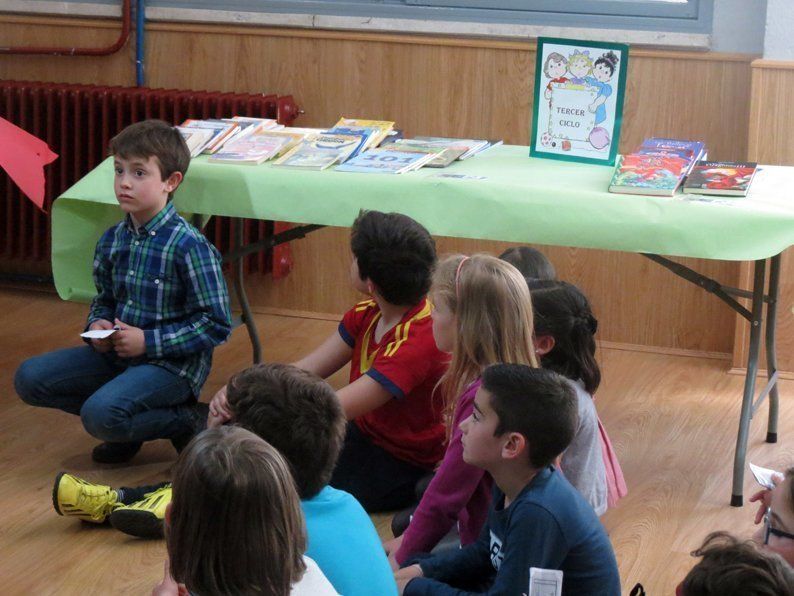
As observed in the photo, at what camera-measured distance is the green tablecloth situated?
289cm

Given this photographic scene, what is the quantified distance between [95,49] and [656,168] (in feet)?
7.72

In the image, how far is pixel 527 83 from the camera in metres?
4.19

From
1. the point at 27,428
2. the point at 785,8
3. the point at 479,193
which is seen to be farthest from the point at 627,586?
the point at 785,8

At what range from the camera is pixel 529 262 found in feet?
9.84

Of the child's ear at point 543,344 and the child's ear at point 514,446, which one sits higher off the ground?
the child's ear at point 543,344

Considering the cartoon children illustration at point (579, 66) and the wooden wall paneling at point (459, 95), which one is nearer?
the cartoon children illustration at point (579, 66)

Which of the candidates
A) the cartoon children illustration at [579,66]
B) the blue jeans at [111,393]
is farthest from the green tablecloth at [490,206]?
the blue jeans at [111,393]

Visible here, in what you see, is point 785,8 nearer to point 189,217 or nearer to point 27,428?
point 189,217

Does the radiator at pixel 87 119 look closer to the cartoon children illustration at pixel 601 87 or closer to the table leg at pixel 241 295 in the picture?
the table leg at pixel 241 295

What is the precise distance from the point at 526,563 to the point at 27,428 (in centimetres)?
194

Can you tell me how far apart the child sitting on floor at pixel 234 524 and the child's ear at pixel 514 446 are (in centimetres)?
51

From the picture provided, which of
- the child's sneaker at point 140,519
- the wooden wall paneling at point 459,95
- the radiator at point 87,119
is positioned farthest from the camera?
the radiator at point 87,119

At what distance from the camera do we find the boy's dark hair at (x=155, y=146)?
3102 millimetres

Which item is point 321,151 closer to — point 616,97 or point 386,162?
point 386,162
